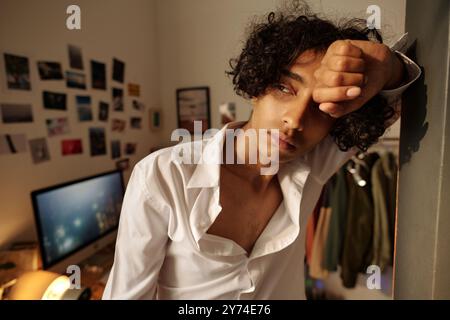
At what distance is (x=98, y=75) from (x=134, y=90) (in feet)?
0.23

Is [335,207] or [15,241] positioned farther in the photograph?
[335,207]

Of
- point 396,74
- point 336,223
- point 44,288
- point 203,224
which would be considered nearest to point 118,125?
point 203,224

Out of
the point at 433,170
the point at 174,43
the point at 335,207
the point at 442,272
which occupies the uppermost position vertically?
the point at 174,43

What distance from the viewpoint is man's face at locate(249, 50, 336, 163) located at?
0.35 m

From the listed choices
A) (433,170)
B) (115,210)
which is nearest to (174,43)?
(115,210)

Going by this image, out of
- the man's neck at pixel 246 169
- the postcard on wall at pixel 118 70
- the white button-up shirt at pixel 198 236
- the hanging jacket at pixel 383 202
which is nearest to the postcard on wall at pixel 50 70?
the postcard on wall at pixel 118 70

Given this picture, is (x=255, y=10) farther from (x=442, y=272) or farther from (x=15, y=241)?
(x=15, y=241)

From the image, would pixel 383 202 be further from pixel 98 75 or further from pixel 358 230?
pixel 98 75

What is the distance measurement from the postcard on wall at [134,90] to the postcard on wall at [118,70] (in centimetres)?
2

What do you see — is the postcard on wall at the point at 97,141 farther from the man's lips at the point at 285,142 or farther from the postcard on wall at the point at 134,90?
the man's lips at the point at 285,142

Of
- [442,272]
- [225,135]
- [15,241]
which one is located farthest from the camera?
[15,241]

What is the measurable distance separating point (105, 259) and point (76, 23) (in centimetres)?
44

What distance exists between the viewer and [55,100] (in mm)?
448

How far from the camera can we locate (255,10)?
Result: 378 millimetres
